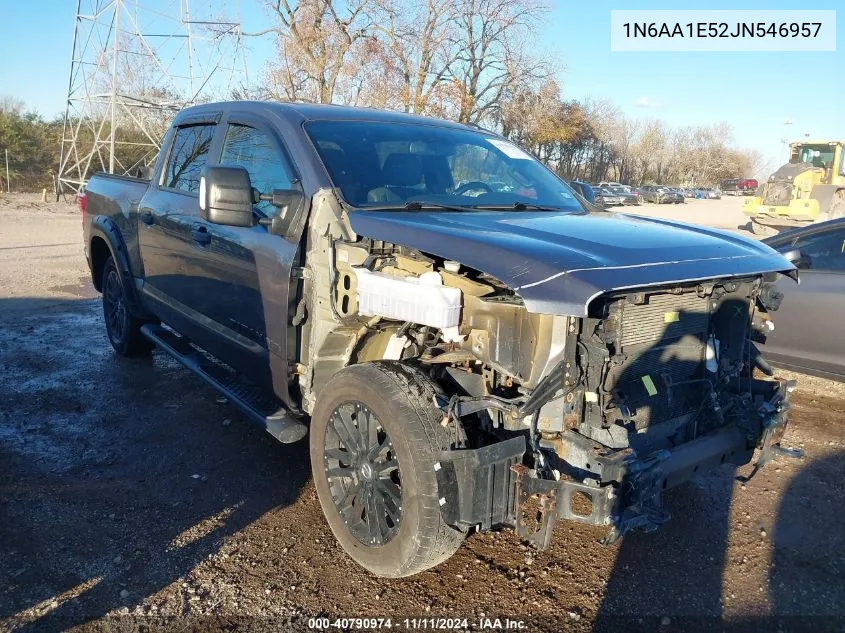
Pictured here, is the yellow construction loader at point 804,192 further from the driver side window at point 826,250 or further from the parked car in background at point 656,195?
the parked car in background at point 656,195

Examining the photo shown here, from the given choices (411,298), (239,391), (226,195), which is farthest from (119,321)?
(411,298)

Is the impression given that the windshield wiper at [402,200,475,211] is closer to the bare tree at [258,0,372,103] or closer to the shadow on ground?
the shadow on ground

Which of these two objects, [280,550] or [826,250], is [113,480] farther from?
[826,250]

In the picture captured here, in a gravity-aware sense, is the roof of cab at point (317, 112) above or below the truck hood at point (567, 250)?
above

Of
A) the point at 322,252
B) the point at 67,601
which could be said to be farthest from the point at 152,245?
the point at 67,601

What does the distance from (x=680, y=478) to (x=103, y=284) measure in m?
5.48

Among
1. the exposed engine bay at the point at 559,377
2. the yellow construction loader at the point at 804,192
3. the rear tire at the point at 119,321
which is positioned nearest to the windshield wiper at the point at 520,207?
the exposed engine bay at the point at 559,377

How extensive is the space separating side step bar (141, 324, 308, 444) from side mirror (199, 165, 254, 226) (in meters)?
1.04

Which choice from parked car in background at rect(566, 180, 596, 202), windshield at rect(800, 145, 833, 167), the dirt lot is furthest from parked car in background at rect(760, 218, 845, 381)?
windshield at rect(800, 145, 833, 167)

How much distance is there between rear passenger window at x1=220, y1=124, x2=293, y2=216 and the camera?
3.66 metres

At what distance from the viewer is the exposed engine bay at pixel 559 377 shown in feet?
8.42

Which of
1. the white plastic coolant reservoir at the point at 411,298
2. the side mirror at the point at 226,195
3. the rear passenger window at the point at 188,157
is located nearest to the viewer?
the white plastic coolant reservoir at the point at 411,298

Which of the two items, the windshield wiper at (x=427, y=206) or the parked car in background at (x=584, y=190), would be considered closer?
the windshield wiper at (x=427, y=206)

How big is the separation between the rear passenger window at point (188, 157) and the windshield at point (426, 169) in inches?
45.6
